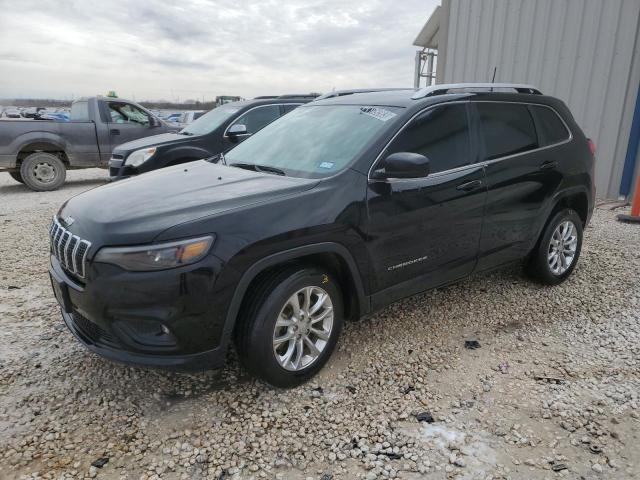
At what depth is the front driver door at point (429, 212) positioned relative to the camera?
296cm

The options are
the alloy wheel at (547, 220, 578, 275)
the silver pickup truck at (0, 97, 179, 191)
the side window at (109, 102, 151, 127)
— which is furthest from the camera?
the side window at (109, 102, 151, 127)

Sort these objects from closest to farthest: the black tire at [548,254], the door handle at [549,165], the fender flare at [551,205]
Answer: the door handle at [549,165] → the fender flare at [551,205] → the black tire at [548,254]

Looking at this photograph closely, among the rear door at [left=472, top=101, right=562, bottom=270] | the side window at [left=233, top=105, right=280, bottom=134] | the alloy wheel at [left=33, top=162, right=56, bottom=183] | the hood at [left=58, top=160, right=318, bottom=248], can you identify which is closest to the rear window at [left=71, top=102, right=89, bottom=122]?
the alloy wheel at [left=33, top=162, right=56, bottom=183]

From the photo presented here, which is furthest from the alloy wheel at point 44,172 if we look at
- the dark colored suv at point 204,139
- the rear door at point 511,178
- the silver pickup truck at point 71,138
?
the rear door at point 511,178

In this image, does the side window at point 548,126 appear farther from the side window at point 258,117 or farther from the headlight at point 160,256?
the side window at point 258,117

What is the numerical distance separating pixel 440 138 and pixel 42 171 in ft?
29.4

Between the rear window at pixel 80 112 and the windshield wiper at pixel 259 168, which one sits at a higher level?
the rear window at pixel 80 112

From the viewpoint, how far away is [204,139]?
23.2 feet

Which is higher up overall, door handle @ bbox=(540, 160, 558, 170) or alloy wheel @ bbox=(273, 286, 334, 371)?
door handle @ bbox=(540, 160, 558, 170)

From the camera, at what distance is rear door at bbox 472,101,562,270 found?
3.59m

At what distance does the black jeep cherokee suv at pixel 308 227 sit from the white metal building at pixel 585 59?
5.11 metres

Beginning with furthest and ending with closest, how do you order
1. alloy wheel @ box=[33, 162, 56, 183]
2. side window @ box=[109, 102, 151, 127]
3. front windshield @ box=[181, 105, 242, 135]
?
side window @ box=[109, 102, 151, 127] < alloy wheel @ box=[33, 162, 56, 183] < front windshield @ box=[181, 105, 242, 135]

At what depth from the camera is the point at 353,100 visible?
3.64m

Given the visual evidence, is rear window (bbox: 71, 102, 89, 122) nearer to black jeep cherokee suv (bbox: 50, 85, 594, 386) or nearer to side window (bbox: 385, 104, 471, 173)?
black jeep cherokee suv (bbox: 50, 85, 594, 386)
